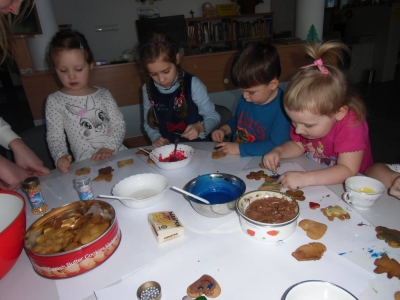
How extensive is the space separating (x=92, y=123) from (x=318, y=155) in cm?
135

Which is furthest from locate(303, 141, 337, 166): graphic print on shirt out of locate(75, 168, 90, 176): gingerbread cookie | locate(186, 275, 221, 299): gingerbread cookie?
locate(75, 168, 90, 176): gingerbread cookie

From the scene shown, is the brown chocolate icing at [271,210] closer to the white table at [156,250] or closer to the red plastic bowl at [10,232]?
the white table at [156,250]

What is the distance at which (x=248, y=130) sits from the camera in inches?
66.0

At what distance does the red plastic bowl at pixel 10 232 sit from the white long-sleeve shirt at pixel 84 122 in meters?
0.87

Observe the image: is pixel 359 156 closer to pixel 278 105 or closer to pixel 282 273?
pixel 278 105

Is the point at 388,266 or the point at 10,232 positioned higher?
the point at 10,232

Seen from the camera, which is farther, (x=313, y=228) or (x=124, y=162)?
(x=124, y=162)

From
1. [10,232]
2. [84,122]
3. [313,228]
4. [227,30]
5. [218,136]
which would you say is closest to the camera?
[10,232]

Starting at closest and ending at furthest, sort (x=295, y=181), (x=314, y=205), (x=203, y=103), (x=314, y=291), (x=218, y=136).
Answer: (x=314, y=291), (x=314, y=205), (x=295, y=181), (x=218, y=136), (x=203, y=103)

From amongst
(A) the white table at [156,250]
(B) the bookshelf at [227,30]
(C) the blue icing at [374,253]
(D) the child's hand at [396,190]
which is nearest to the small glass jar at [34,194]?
(A) the white table at [156,250]

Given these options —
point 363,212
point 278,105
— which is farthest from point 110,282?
point 278,105

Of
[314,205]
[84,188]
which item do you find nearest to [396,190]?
[314,205]

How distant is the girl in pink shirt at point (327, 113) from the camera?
3.38ft

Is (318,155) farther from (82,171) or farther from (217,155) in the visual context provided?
(82,171)
